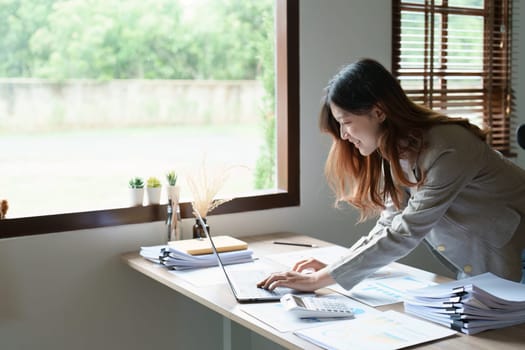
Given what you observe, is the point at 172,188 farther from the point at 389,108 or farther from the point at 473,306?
the point at 473,306

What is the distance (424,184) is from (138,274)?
1229 millimetres

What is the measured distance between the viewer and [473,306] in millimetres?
1705

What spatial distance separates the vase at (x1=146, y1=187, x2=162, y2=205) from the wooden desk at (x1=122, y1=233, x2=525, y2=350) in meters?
0.21

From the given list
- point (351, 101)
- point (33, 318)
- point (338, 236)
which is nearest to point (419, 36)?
point (338, 236)

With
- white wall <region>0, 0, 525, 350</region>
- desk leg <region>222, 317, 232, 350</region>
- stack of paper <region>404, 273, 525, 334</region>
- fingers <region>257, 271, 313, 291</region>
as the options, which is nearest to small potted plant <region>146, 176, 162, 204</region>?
white wall <region>0, 0, 525, 350</region>

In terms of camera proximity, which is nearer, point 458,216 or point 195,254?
point 458,216

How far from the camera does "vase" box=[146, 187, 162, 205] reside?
2.74 metres

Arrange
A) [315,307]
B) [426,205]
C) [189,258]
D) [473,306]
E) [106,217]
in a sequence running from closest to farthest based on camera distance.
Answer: [473,306]
[315,307]
[426,205]
[189,258]
[106,217]

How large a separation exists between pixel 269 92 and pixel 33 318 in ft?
9.57

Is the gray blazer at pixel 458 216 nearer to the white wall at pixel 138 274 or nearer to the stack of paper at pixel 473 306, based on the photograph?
the stack of paper at pixel 473 306

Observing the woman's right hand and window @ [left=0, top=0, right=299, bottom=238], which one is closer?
the woman's right hand

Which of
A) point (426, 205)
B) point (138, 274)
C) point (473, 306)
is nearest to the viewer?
point (473, 306)

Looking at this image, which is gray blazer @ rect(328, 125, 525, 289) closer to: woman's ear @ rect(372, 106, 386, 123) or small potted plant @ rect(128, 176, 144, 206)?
woman's ear @ rect(372, 106, 386, 123)

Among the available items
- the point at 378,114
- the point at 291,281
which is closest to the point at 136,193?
the point at 291,281
